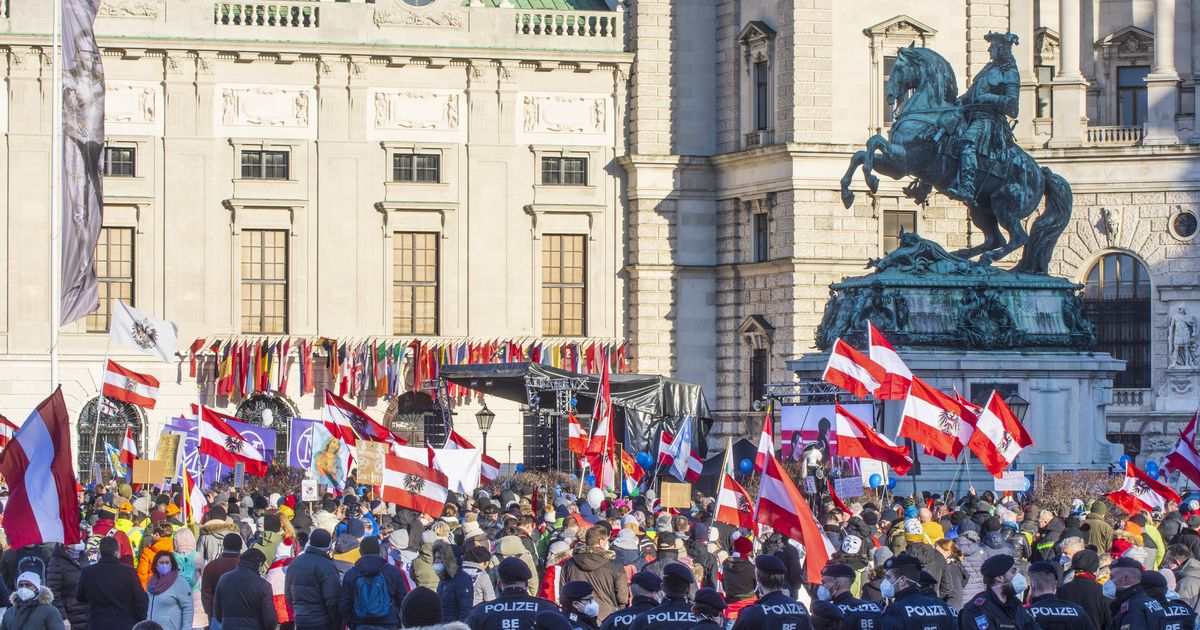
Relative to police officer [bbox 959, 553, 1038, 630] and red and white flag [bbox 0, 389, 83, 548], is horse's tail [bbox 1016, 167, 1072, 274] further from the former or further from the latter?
police officer [bbox 959, 553, 1038, 630]

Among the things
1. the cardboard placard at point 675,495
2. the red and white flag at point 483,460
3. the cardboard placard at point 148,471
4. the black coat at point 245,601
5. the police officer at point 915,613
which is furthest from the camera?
the red and white flag at point 483,460

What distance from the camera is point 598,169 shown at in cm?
5531

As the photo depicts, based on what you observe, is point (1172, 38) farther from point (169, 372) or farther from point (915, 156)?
point (169, 372)

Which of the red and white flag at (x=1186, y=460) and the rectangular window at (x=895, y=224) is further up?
the rectangular window at (x=895, y=224)

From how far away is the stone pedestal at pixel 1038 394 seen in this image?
117ft

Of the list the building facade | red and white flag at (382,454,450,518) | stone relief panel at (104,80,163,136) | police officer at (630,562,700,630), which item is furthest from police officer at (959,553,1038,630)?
stone relief panel at (104,80,163,136)

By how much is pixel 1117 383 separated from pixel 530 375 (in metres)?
18.1

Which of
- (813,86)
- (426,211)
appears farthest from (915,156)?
(426,211)

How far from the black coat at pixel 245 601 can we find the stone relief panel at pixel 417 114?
3773cm

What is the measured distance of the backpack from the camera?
16.6 m

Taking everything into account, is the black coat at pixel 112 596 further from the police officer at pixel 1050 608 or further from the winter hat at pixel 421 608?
the police officer at pixel 1050 608

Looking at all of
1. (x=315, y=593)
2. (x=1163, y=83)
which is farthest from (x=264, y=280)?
(x=315, y=593)

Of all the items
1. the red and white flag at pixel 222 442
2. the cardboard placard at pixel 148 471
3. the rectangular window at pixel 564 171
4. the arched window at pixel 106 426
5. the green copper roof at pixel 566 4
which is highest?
the green copper roof at pixel 566 4

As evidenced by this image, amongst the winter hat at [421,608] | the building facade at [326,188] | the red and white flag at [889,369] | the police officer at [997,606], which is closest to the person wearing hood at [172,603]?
the winter hat at [421,608]
